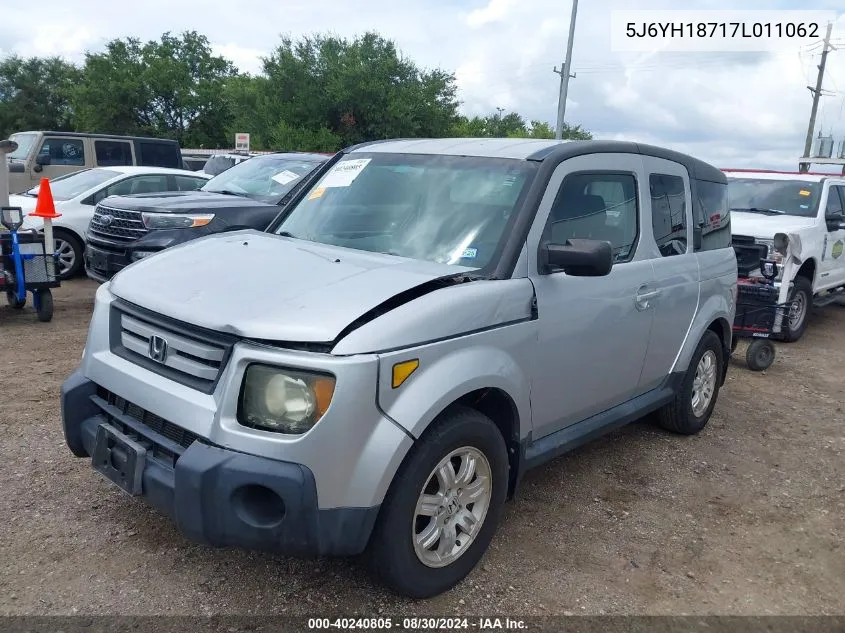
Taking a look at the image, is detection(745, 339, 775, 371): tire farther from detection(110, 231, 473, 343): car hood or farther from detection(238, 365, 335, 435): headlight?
detection(238, 365, 335, 435): headlight

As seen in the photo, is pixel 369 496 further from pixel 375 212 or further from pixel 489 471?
pixel 375 212

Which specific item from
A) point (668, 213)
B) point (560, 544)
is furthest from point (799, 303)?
point (560, 544)

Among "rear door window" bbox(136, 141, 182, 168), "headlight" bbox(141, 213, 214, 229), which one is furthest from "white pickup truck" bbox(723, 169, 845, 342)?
"rear door window" bbox(136, 141, 182, 168)

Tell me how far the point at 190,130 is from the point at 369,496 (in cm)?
4229

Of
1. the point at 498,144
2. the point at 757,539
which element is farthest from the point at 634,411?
the point at 498,144

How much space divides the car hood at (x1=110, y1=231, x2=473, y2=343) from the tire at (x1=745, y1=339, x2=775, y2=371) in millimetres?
5250

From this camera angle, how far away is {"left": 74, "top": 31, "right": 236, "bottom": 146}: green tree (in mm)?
38094

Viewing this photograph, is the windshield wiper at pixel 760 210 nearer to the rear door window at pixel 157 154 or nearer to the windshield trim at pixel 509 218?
the windshield trim at pixel 509 218

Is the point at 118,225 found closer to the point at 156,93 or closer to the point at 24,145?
the point at 24,145

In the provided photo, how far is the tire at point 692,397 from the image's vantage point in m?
4.97

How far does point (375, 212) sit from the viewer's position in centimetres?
380

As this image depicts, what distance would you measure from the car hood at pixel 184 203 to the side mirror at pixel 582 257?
525 centimetres

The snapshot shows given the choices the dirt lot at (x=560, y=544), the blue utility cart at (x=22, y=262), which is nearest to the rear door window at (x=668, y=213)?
the dirt lot at (x=560, y=544)

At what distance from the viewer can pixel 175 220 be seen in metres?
7.67
